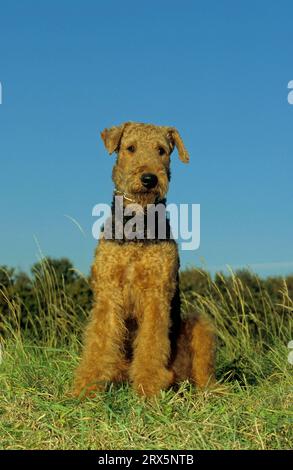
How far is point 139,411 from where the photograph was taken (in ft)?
17.3

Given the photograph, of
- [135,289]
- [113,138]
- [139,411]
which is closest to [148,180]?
[113,138]

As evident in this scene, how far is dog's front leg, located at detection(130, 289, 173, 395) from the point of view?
5859mm

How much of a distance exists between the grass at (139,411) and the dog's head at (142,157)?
5.75 ft

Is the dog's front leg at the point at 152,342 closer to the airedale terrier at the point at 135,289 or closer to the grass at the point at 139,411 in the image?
the airedale terrier at the point at 135,289

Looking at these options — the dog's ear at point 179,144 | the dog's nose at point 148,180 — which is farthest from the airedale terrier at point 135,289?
the dog's ear at point 179,144

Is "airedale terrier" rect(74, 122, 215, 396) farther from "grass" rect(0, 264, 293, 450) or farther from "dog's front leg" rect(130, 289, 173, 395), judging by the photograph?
"grass" rect(0, 264, 293, 450)

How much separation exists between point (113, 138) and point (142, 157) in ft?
1.27

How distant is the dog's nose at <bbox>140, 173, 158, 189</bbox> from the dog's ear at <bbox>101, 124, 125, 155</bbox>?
0.52 meters

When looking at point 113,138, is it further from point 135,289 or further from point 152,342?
point 152,342

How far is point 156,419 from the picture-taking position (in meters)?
5.26

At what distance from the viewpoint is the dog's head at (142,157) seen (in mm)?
5867

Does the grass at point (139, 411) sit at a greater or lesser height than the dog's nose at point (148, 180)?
lesser

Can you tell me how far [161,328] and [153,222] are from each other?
948mm
